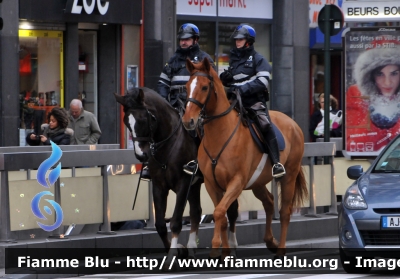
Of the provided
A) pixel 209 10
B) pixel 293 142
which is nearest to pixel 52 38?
→ pixel 209 10

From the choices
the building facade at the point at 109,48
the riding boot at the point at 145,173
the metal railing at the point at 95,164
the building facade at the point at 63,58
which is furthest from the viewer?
the building facade at the point at 109,48

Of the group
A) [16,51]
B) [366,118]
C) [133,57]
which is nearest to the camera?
[366,118]

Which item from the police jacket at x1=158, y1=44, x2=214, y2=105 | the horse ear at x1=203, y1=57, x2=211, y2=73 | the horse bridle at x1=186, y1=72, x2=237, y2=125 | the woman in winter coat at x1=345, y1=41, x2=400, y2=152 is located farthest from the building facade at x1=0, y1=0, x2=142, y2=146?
the horse ear at x1=203, y1=57, x2=211, y2=73

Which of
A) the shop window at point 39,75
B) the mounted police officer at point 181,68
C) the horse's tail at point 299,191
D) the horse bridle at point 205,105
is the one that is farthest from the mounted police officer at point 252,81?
the shop window at point 39,75

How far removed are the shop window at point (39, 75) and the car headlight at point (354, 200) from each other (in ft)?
38.3

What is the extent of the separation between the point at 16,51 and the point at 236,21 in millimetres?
7357

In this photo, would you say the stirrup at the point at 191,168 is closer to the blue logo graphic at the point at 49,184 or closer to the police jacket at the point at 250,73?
the police jacket at the point at 250,73

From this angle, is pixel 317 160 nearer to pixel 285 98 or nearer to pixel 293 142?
pixel 293 142

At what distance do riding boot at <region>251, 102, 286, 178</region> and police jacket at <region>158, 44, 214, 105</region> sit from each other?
0.95 metres

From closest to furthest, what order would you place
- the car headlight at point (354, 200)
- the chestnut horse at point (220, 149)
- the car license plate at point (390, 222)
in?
the car license plate at point (390, 222), the car headlight at point (354, 200), the chestnut horse at point (220, 149)

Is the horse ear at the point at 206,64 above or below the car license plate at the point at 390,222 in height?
above

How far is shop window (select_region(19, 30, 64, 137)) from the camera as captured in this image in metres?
21.6

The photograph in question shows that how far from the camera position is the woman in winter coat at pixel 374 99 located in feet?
58.1

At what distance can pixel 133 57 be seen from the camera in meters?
23.8
